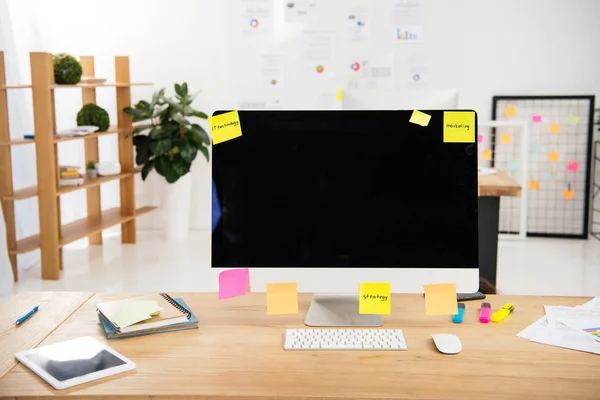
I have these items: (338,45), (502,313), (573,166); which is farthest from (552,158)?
(502,313)

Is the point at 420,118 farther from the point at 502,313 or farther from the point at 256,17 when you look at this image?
the point at 256,17

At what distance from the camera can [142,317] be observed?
1676mm

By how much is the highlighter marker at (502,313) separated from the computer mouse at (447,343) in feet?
0.62

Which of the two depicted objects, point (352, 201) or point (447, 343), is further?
point (352, 201)

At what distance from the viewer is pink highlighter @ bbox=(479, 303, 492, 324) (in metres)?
1.74

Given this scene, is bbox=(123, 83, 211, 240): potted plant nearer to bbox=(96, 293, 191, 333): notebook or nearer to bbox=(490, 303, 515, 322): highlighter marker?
bbox=(96, 293, 191, 333): notebook

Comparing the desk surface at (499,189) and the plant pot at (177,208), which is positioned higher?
the desk surface at (499,189)

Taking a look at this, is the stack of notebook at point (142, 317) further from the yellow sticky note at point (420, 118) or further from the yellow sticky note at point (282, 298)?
the yellow sticky note at point (420, 118)

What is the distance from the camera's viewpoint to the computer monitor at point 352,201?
67.8 inches

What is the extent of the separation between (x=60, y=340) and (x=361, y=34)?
172 inches

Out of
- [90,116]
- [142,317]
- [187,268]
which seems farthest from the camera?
[90,116]

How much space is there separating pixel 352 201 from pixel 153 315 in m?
0.56

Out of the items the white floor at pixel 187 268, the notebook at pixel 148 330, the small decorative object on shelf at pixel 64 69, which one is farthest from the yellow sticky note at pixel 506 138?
the notebook at pixel 148 330

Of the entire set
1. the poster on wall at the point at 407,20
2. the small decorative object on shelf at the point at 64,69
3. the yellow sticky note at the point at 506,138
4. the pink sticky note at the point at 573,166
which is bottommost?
the pink sticky note at the point at 573,166
